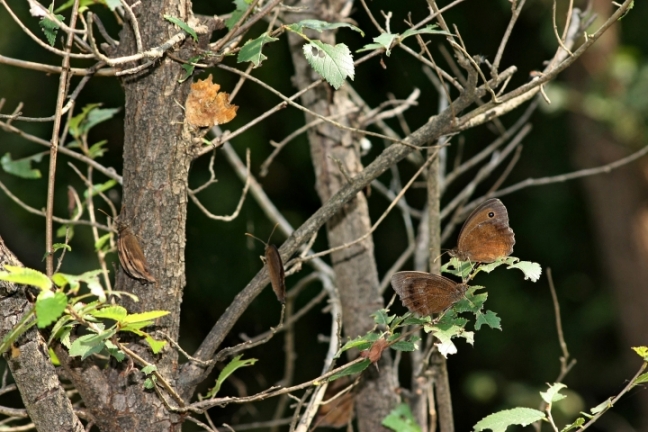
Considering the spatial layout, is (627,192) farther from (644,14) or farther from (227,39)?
(227,39)

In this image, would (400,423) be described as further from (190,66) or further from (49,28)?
(49,28)

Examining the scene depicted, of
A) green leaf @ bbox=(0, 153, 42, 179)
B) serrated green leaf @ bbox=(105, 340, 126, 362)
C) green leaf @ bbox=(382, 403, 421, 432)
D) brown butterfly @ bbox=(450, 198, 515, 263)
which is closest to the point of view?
green leaf @ bbox=(382, 403, 421, 432)

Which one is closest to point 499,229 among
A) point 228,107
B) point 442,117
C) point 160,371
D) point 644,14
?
point 442,117

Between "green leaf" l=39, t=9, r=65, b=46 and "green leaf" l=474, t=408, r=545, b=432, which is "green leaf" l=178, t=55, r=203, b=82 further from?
"green leaf" l=474, t=408, r=545, b=432

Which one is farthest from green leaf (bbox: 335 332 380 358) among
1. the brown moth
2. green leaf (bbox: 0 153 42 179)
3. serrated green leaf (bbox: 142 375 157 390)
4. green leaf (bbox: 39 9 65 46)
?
green leaf (bbox: 0 153 42 179)

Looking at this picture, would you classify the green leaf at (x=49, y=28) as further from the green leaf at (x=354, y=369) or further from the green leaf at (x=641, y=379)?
the green leaf at (x=641, y=379)

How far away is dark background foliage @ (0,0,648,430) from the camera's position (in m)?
4.27

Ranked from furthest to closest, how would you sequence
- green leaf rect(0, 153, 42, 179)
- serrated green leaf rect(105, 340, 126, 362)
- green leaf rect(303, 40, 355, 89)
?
1. green leaf rect(0, 153, 42, 179)
2. green leaf rect(303, 40, 355, 89)
3. serrated green leaf rect(105, 340, 126, 362)

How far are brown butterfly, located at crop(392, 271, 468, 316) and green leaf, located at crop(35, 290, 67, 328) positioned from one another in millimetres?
610

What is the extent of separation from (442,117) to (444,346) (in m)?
0.48

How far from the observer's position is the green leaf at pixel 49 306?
902 millimetres

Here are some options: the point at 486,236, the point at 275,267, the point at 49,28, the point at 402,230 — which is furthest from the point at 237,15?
the point at 402,230

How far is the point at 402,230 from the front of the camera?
15.7 ft

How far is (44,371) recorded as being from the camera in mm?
1154
